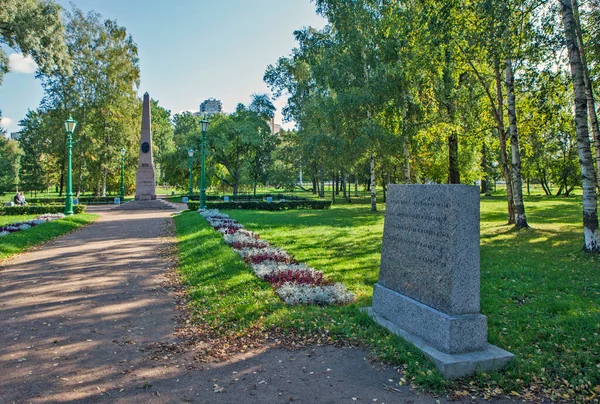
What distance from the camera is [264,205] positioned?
26766 millimetres

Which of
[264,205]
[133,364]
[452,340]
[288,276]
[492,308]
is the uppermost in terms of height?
[264,205]

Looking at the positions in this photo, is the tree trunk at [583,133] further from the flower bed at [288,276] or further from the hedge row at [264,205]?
the hedge row at [264,205]

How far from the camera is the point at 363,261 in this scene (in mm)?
9609

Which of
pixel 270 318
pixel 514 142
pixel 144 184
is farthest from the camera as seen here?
pixel 144 184

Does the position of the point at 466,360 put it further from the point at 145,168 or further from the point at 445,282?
the point at 145,168

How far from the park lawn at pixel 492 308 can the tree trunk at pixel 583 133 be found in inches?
22.7

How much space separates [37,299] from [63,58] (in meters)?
18.8

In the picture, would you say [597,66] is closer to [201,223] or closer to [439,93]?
[439,93]

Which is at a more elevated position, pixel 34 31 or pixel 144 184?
pixel 34 31

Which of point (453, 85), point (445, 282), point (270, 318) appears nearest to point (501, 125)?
point (453, 85)

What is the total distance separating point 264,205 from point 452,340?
23.1 metres

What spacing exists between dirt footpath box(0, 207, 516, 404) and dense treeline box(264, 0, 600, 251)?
913 cm

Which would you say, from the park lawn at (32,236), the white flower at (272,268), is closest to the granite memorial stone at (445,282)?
the white flower at (272,268)

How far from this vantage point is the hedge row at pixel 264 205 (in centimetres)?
2570
